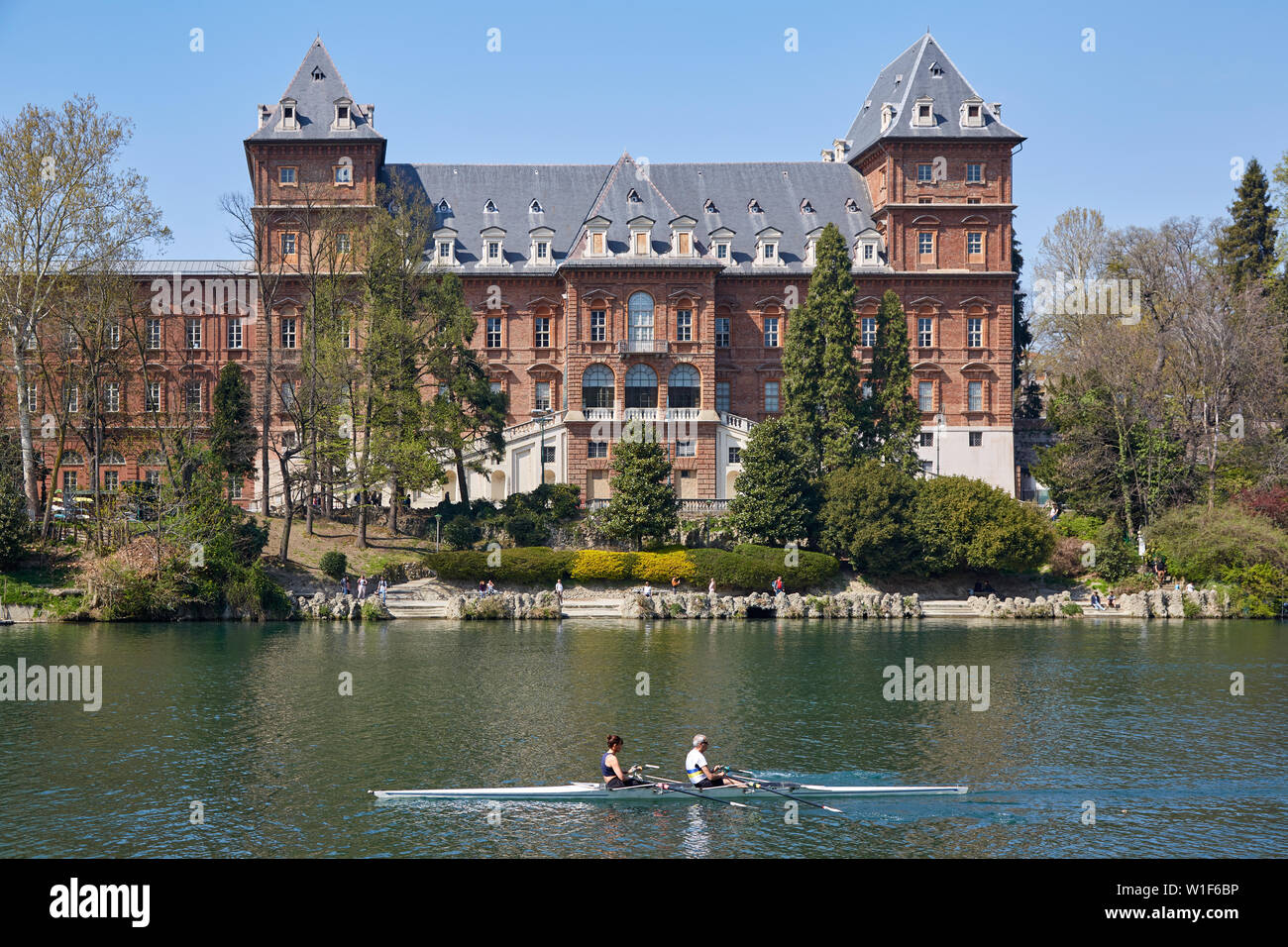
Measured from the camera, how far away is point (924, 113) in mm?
81562

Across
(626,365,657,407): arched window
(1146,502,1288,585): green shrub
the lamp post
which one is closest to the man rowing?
(1146,502,1288,585): green shrub

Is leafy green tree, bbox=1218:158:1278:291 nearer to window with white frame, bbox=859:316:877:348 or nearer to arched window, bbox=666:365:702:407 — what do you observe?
window with white frame, bbox=859:316:877:348

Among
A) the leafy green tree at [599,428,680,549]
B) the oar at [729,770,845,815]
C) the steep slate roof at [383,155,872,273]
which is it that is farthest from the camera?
the steep slate roof at [383,155,872,273]

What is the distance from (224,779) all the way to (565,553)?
34.1 meters

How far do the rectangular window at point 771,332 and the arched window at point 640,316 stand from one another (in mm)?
8942

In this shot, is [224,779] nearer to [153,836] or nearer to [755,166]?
[153,836]

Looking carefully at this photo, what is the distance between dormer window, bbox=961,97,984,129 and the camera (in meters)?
80.9

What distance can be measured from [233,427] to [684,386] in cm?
2762

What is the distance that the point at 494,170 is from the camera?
85750mm

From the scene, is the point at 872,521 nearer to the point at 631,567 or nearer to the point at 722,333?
the point at 631,567

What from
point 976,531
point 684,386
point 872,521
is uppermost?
point 684,386

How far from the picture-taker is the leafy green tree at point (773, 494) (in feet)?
204

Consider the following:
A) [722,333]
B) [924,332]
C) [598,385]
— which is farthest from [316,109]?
[924,332]

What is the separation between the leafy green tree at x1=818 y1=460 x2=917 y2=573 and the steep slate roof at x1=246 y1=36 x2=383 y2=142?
130ft
